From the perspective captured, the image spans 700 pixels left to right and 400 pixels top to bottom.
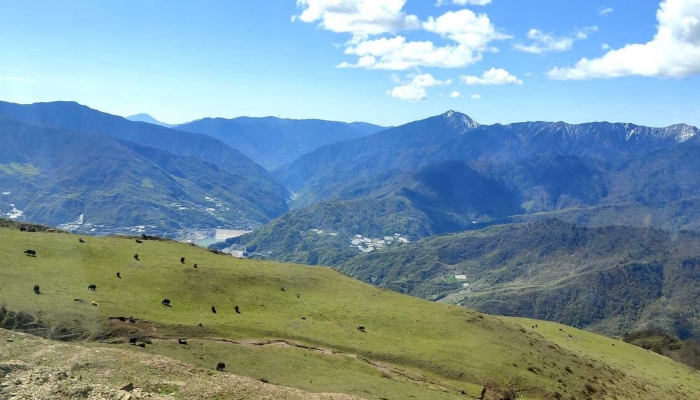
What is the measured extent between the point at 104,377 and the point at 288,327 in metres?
37.2

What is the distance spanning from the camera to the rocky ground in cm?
3581

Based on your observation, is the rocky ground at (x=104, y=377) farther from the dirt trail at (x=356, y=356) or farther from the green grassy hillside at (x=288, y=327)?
the dirt trail at (x=356, y=356)

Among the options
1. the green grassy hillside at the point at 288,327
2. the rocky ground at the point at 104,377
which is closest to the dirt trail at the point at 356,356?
the green grassy hillside at the point at 288,327

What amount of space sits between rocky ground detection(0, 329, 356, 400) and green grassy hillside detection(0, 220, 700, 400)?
7018 millimetres

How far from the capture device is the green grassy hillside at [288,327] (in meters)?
56.5

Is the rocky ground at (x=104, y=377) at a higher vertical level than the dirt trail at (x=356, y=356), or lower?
higher

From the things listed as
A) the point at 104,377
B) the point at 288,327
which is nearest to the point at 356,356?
the point at 288,327

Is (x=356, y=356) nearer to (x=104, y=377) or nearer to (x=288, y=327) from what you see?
(x=288, y=327)

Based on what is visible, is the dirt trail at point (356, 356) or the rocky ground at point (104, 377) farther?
the dirt trail at point (356, 356)

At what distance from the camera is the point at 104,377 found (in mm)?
39094

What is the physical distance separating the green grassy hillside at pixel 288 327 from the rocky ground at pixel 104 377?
23.0 ft

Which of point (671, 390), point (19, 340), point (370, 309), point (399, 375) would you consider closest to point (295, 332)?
point (399, 375)

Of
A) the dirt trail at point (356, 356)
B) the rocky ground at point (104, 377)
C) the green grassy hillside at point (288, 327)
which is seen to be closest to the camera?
the rocky ground at point (104, 377)

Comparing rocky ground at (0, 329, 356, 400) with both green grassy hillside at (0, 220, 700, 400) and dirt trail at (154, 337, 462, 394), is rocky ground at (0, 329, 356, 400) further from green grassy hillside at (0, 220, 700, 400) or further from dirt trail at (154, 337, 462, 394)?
dirt trail at (154, 337, 462, 394)
